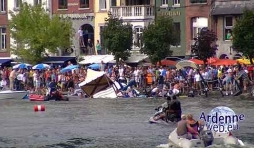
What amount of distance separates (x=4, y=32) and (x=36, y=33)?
30.4ft

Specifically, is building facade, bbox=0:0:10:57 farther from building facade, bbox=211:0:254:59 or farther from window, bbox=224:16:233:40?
window, bbox=224:16:233:40

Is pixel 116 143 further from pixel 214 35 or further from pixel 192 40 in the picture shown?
pixel 192 40

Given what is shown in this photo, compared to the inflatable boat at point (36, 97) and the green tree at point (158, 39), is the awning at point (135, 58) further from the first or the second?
the inflatable boat at point (36, 97)

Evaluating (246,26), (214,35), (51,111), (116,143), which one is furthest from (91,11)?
(116,143)

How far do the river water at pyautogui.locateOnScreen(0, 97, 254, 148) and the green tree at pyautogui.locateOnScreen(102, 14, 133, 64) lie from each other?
16.1 m

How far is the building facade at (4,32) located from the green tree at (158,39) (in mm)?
20720

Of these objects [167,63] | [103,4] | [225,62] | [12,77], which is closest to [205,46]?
[225,62]

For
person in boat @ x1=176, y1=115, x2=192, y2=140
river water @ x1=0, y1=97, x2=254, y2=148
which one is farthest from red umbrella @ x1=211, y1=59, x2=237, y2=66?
person in boat @ x1=176, y1=115, x2=192, y2=140

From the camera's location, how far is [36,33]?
80.6 m

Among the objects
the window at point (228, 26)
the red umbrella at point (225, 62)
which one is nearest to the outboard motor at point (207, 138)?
the red umbrella at point (225, 62)

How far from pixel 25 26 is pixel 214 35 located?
65.4ft

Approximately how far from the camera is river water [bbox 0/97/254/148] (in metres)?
34.7

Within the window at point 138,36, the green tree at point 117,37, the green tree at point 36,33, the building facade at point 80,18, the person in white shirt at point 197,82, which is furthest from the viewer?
the building facade at point 80,18

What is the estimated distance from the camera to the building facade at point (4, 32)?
88.2 m
